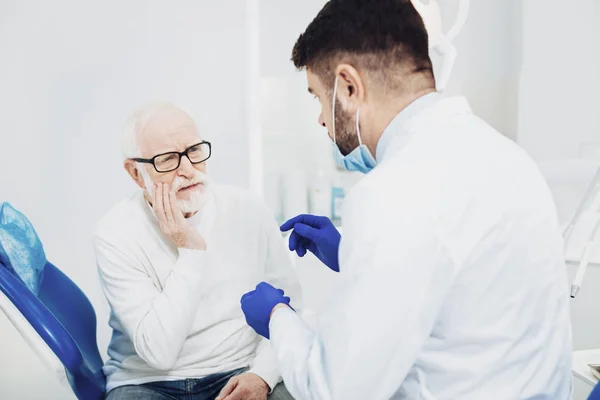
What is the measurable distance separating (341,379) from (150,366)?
0.63 metres

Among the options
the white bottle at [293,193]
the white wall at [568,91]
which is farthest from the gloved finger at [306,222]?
the white wall at [568,91]

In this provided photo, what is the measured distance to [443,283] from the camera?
0.86 metres

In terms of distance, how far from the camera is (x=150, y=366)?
1353 millimetres

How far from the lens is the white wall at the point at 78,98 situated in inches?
65.8

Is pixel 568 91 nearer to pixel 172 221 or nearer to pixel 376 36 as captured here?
pixel 376 36

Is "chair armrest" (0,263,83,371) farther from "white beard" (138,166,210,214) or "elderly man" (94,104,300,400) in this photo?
"white beard" (138,166,210,214)

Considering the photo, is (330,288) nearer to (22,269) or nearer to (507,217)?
(22,269)

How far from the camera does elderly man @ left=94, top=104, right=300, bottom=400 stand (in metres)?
1.30

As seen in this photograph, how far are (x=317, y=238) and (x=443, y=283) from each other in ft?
1.54

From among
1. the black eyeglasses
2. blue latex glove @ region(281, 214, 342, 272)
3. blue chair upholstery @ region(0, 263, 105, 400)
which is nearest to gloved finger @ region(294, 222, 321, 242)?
blue latex glove @ region(281, 214, 342, 272)

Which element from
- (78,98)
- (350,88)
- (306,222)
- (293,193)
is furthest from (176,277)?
(293,193)

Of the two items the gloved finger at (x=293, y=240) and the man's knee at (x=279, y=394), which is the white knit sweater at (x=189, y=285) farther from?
the gloved finger at (x=293, y=240)

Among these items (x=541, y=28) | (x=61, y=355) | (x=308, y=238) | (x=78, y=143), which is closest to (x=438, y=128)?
(x=308, y=238)

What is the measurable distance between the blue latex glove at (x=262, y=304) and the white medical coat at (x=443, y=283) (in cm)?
9
